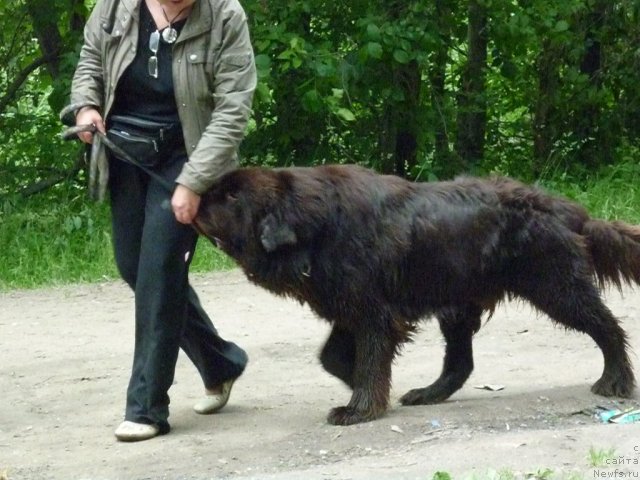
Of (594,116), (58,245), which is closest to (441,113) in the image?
(594,116)

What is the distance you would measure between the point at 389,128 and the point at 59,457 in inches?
295

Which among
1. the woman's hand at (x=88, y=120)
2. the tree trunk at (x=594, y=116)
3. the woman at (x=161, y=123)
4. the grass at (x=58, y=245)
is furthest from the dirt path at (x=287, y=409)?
the tree trunk at (x=594, y=116)

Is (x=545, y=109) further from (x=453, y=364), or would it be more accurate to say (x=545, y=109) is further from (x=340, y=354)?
(x=340, y=354)

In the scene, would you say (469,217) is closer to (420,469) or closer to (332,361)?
(332,361)

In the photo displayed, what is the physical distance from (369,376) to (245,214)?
3.20ft

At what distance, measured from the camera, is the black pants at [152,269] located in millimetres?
5406

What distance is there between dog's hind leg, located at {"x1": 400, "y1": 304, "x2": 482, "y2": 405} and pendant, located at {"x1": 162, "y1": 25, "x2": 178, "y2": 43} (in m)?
1.99

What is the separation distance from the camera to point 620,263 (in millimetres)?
5934

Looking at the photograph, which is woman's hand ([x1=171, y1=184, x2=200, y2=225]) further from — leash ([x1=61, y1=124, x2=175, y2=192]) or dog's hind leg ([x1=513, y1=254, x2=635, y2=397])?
dog's hind leg ([x1=513, y1=254, x2=635, y2=397])

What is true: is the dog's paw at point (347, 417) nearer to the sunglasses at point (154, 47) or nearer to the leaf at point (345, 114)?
the sunglasses at point (154, 47)

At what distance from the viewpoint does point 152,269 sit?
541 centimetres

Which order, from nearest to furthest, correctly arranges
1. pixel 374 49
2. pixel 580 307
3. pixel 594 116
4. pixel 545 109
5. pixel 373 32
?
pixel 580 307 → pixel 374 49 → pixel 373 32 → pixel 594 116 → pixel 545 109

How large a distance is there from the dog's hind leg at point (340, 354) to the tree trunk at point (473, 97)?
6.55 m

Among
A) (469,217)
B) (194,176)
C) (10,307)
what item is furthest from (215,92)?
(10,307)
